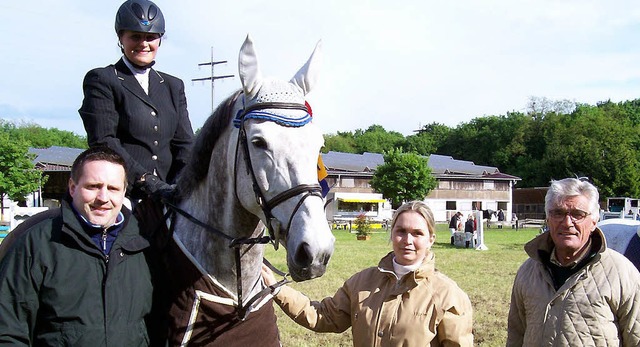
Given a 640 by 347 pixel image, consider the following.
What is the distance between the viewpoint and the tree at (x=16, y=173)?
37188 mm

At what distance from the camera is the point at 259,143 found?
274 centimetres

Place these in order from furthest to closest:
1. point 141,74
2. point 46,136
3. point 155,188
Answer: point 46,136
point 141,74
point 155,188

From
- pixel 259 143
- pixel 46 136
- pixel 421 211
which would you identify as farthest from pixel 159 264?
pixel 46 136

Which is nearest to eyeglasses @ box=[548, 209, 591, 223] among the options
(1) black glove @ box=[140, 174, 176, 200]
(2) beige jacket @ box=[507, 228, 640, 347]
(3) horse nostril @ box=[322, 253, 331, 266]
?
(2) beige jacket @ box=[507, 228, 640, 347]

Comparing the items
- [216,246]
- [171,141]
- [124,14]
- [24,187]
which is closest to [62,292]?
[216,246]

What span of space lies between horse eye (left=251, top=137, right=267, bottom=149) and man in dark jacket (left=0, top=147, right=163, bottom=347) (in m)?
0.61

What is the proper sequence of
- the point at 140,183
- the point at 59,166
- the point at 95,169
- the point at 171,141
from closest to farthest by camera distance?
1. the point at 95,169
2. the point at 140,183
3. the point at 171,141
4. the point at 59,166

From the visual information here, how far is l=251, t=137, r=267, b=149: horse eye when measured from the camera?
8.93ft

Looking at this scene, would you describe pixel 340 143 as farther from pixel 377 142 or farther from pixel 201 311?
pixel 201 311

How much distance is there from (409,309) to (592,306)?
1022 millimetres

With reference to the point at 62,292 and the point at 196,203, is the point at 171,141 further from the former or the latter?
the point at 62,292

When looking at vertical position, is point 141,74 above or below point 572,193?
above

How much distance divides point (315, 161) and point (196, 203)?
74cm

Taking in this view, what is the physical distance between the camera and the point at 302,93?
3.00 meters
